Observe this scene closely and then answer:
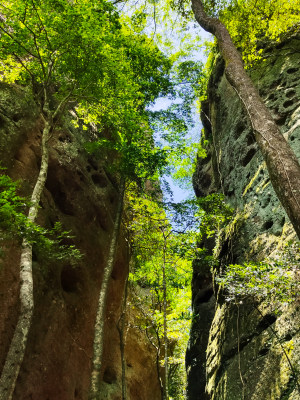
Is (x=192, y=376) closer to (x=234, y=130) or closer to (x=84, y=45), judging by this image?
(x=234, y=130)

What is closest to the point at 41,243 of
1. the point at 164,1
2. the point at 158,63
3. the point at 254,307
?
the point at 254,307

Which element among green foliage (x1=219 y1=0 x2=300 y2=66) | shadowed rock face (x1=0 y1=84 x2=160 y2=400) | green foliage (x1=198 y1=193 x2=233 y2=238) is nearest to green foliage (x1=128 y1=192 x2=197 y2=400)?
green foliage (x1=198 y1=193 x2=233 y2=238)

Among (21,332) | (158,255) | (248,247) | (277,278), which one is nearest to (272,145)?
(277,278)

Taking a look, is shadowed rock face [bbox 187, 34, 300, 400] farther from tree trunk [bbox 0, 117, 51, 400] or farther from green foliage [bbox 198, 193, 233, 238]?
tree trunk [bbox 0, 117, 51, 400]

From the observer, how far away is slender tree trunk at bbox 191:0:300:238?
442 centimetres

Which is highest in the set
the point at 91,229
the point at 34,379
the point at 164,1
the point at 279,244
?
the point at 164,1

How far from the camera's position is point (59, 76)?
10828 mm

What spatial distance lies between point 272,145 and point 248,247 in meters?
4.86

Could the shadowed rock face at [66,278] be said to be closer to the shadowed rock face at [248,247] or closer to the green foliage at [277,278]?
the shadowed rock face at [248,247]

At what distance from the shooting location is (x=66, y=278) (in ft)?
39.0

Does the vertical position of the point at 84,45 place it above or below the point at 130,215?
above

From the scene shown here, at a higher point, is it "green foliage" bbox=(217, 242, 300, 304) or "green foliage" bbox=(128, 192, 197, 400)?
"green foliage" bbox=(128, 192, 197, 400)

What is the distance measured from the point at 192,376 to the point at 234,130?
1011cm

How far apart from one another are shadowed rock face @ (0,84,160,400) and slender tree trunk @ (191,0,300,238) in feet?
22.6
